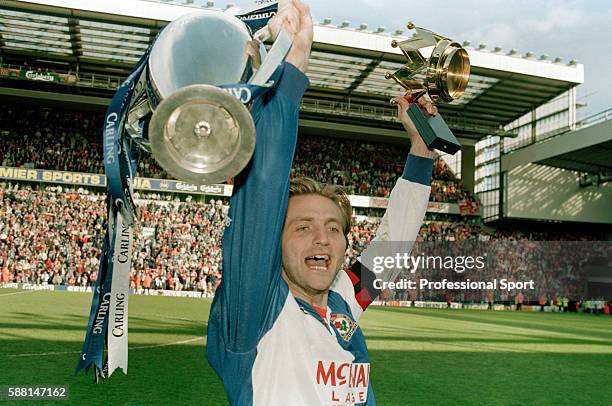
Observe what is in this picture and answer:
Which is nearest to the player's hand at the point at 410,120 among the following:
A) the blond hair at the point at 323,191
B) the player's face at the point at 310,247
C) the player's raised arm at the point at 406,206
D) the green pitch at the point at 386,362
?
the player's raised arm at the point at 406,206

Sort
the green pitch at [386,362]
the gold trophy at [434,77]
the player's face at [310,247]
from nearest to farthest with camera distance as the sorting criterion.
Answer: the player's face at [310,247] → the gold trophy at [434,77] → the green pitch at [386,362]

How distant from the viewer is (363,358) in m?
1.96

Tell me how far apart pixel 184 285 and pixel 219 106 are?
2513 centimetres

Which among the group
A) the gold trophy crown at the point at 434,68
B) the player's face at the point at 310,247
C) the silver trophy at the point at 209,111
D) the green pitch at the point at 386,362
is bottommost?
the green pitch at the point at 386,362

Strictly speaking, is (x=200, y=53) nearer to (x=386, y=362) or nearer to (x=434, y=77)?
(x=434, y=77)

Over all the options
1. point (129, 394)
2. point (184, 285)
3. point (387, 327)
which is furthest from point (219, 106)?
point (184, 285)

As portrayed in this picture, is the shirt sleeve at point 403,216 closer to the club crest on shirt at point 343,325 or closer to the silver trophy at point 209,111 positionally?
the club crest on shirt at point 343,325

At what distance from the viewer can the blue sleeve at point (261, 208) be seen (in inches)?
57.4

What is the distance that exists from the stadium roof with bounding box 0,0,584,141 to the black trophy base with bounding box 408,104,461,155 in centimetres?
2579

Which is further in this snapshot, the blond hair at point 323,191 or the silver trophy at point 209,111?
the blond hair at point 323,191

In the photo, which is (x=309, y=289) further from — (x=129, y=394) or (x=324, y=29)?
(x=324, y=29)

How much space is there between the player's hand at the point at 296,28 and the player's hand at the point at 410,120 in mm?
789

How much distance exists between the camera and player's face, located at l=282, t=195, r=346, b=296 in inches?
70.7

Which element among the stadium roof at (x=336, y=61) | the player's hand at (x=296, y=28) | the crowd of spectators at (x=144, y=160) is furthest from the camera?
the crowd of spectators at (x=144, y=160)
